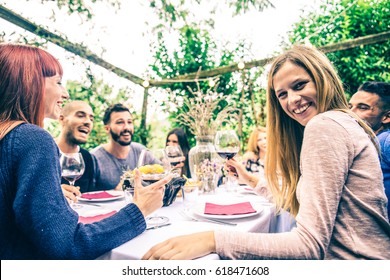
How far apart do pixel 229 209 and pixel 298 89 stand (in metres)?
0.59

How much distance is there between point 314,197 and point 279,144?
55 cm

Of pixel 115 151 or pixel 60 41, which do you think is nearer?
pixel 60 41

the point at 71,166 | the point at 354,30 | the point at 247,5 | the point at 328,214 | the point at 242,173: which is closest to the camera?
the point at 328,214

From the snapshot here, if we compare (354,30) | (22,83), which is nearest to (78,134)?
(22,83)

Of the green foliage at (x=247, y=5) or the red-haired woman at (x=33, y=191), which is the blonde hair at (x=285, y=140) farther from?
the green foliage at (x=247, y=5)

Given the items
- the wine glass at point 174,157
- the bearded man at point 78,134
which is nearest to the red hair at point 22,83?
the wine glass at point 174,157

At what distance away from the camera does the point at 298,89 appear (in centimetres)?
98

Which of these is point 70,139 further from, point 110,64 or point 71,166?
point 71,166

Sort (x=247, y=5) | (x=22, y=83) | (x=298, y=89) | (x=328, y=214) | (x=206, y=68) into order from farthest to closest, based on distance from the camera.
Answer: (x=206, y=68) → (x=247, y=5) → (x=298, y=89) → (x=22, y=83) → (x=328, y=214)

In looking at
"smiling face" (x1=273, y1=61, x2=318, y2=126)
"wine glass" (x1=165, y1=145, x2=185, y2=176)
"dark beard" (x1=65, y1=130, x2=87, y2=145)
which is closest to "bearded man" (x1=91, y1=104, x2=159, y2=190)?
"dark beard" (x1=65, y1=130, x2=87, y2=145)

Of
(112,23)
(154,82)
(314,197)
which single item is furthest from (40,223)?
(154,82)

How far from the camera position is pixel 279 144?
4.03 feet

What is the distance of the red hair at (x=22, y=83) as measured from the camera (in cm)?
85

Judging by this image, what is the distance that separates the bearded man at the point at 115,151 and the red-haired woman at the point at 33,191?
2.02 metres
